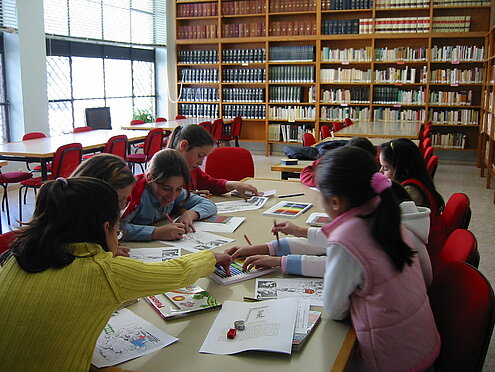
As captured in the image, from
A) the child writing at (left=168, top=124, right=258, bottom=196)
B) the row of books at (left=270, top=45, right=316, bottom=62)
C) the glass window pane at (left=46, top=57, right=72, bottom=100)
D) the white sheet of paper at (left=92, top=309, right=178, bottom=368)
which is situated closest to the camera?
the white sheet of paper at (left=92, top=309, right=178, bottom=368)

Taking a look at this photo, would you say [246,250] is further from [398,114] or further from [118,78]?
[118,78]

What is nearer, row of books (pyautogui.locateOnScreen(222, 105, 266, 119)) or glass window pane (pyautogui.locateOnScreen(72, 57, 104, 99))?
glass window pane (pyautogui.locateOnScreen(72, 57, 104, 99))

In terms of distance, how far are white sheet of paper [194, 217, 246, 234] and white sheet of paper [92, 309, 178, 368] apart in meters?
0.87

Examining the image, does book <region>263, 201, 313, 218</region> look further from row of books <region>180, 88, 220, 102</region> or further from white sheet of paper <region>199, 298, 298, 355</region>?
row of books <region>180, 88, 220, 102</region>

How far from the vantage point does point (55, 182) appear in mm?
1304

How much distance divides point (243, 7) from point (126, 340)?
9069 millimetres

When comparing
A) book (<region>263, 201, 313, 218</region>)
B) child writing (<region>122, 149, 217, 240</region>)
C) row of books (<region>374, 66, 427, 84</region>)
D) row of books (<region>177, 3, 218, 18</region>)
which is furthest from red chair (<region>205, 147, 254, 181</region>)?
row of books (<region>177, 3, 218, 18</region>)

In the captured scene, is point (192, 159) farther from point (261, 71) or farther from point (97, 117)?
point (261, 71)

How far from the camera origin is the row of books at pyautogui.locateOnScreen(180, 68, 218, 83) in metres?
9.88

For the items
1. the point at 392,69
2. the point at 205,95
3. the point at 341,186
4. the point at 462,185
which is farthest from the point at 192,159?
the point at 205,95

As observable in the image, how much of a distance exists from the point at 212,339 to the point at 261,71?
8524mm

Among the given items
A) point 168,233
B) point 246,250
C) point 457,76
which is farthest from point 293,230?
point 457,76

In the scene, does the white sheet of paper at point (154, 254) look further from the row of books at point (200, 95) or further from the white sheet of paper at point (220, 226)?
the row of books at point (200, 95)

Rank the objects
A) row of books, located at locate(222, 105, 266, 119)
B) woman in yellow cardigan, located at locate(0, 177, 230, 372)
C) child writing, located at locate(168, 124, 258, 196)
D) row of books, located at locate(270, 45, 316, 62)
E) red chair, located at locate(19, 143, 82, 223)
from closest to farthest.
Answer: woman in yellow cardigan, located at locate(0, 177, 230, 372) → child writing, located at locate(168, 124, 258, 196) → red chair, located at locate(19, 143, 82, 223) → row of books, located at locate(270, 45, 316, 62) → row of books, located at locate(222, 105, 266, 119)
